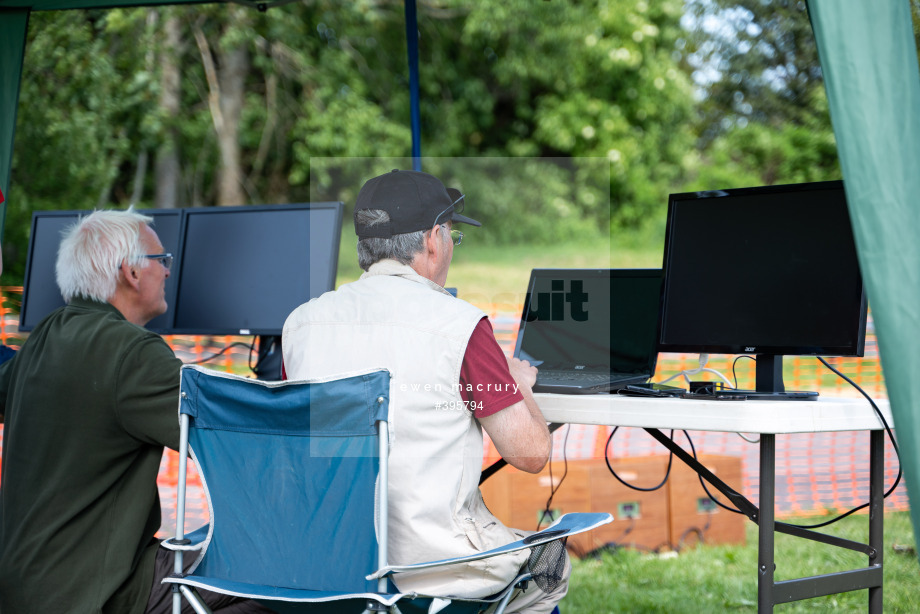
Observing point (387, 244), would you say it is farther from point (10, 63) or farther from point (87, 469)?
point (10, 63)

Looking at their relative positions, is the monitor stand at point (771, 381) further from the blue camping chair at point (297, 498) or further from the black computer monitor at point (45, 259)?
the black computer monitor at point (45, 259)

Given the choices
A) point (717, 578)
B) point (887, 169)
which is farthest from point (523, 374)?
point (717, 578)

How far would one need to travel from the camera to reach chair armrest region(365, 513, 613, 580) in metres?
1.66

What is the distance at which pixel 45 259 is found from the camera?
3414mm

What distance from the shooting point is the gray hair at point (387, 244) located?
194cm

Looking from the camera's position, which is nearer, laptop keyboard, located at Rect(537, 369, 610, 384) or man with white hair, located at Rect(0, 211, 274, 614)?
man with white hair, located at Rect(0, 211, 274, 614)

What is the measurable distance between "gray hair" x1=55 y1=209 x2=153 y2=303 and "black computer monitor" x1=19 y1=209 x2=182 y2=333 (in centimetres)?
77

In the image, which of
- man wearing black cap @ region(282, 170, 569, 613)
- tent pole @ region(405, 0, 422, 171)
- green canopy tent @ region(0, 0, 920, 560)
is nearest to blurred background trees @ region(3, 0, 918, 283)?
tent pole @ region(405, 0, 422, 171)

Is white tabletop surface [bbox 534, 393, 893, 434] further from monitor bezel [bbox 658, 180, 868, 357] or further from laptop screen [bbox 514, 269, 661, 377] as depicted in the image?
laptop screen [bbox 514, 269, 661, 377]

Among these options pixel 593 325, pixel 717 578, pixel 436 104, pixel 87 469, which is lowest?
pixel 717 578

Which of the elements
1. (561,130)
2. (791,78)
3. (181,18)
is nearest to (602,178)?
(561,130)

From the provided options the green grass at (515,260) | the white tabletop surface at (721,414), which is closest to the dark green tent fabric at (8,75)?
the white tabletop surface at (721,414)

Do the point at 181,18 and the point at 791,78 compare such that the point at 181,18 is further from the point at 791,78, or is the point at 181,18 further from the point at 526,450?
the point at 526,450

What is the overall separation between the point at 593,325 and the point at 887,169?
1.23m
